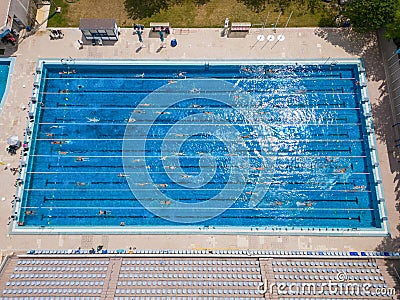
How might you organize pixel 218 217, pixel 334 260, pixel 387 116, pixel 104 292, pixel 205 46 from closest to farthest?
pixel 104 292, pixel 334 260, pixel 218 217, pixel 387 116, pixel 205 46

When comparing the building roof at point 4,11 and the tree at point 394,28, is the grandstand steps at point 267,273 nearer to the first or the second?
the tree at point 394,28

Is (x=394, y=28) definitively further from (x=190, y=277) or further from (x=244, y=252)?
(x=190, y=277)

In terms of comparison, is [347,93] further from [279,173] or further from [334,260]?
[334,260]

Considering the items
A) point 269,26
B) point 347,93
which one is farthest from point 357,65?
point 269,26

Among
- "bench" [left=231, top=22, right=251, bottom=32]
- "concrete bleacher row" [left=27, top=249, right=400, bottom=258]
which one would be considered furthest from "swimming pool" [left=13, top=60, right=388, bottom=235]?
"bench" [left=231, top=22, right=251, bottom=32]

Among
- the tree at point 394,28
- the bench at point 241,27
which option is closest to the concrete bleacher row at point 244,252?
the tree at point 394,28
